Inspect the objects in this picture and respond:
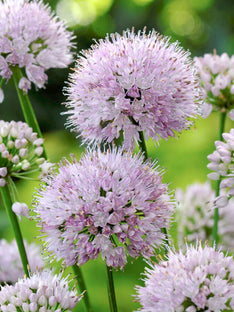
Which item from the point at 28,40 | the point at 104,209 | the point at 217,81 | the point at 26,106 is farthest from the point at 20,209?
the point at 217,81

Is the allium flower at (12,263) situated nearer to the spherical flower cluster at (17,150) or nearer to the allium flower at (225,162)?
the spherical flower cluster at (17,150)

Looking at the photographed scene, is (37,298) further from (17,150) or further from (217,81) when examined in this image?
(217,81)

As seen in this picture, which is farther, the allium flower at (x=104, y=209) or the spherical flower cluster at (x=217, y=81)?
the spherical flower cluster at (x=217, y=81)

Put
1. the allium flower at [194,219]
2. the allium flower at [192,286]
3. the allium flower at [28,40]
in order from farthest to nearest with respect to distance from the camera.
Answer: the allium flower at [194,219] < the allium flower at [28,40] < the allium flower at [192,286]

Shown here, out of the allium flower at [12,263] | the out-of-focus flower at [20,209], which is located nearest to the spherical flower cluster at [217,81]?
the out-of-focus flower at [20,209]

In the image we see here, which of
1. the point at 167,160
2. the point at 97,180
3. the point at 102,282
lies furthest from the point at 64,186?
the point at 167,160

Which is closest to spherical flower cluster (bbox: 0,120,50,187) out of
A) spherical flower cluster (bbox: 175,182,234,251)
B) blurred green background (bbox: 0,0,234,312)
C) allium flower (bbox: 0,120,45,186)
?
allium flower (bbox: 0,120,45,186)

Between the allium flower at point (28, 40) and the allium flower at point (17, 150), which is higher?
the allium flower at point (28, 40)
